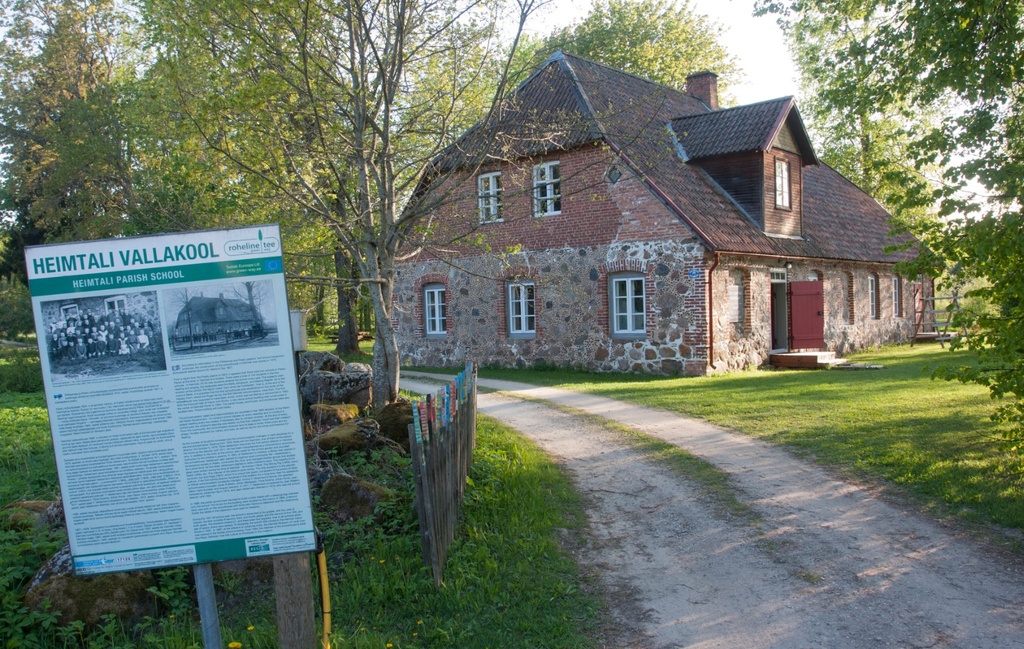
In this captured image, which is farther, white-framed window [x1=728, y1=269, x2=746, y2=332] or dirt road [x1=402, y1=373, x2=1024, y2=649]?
white-framed window [x1=728, y1=269, x2=746, y2=332]

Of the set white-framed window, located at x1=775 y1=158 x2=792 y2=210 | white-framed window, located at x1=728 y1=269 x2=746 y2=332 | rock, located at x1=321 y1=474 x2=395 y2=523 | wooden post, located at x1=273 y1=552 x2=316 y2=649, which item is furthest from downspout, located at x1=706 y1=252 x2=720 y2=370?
wooden post, located at x1=273 y1=552 x2=316 y2=649

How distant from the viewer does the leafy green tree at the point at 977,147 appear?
6.82 metres

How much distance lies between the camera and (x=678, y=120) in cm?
2044

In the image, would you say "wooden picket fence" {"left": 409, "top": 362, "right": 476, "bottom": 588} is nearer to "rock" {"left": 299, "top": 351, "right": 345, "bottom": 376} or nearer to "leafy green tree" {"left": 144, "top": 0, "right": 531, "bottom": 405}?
"leafy green tree" {"left": 144, "top": 0, "right": 531, "bottom": 405}

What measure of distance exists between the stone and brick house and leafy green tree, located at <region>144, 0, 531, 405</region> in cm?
573

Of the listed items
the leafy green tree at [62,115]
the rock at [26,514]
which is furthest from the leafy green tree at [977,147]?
the leafy green tree at [62,115]

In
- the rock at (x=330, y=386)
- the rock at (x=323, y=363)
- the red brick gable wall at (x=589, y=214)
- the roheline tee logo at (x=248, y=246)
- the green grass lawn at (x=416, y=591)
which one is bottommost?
the green grass lawn at (x=416, y=591)

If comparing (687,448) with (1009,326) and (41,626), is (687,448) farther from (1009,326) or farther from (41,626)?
(41,626)

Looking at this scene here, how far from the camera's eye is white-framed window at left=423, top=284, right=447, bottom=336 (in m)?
22.2

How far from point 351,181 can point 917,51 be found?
7021 millimetres

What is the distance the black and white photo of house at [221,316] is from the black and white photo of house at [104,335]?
3.1 inches

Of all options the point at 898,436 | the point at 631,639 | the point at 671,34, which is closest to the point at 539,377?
the point at 898,436

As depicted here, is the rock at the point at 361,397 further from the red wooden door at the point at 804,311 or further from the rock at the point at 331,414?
the red wooden door at the point at 804,311

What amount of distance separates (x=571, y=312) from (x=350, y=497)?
13.0m
